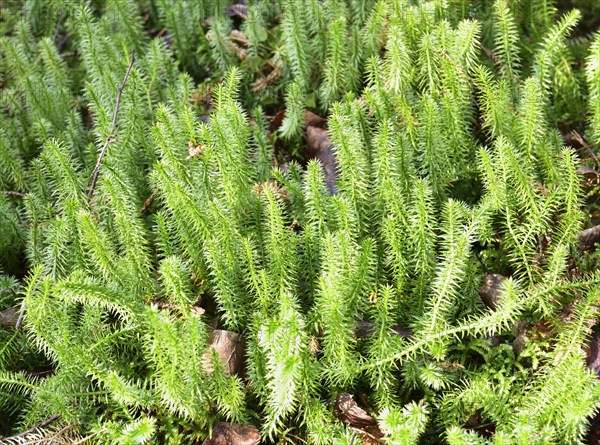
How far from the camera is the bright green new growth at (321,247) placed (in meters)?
2.19

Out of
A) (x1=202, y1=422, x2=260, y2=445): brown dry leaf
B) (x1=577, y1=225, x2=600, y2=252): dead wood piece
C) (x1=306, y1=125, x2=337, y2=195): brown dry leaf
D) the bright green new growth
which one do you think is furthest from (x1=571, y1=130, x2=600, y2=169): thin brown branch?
(x1=202, y1=422, x2=260, y2=445): brown dry leaf

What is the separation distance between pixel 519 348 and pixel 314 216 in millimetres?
883

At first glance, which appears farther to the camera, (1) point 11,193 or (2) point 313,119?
(2) point 313,119

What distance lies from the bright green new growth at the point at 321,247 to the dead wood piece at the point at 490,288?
3cm

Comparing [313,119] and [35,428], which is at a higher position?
[313,119]

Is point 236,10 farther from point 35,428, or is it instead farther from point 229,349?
point 35,428

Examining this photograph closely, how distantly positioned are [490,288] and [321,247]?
0.68 m

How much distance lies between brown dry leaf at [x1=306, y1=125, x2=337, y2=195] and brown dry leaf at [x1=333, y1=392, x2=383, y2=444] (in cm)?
100

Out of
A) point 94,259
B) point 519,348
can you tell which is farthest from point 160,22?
point 519,348

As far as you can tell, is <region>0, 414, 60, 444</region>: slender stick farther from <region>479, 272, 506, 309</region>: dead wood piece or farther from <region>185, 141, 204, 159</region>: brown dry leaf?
<region>479, 272, 506, 309</region>: dead wood piece

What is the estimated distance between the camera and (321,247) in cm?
247

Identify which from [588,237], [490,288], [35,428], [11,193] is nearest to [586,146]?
[588,237]

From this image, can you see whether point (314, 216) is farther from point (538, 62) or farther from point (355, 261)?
point (538, 62)

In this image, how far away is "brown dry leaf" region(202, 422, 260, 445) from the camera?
2.23 meters
